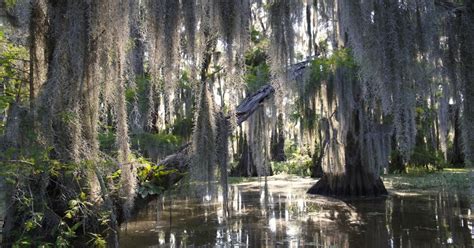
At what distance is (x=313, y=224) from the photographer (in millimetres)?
8320

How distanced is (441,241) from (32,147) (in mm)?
5638

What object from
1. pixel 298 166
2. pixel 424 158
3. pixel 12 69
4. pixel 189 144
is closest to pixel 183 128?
pixel 189 144

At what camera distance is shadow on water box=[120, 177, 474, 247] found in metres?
6.79

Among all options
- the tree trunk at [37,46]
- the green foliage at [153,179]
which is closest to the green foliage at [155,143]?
the green foliage at [153,179]

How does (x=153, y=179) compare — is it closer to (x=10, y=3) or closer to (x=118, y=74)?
(x=118, y=74)

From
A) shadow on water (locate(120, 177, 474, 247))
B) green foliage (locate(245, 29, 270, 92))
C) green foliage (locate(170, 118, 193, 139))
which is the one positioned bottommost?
shadow on water (locate(120, 177, 474, 247))

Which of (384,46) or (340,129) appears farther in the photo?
(340,129)

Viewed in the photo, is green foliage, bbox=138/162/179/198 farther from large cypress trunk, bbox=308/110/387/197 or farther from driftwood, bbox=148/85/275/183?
large cypress trunk, bbox=308/110/387/197

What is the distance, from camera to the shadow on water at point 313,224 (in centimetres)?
679

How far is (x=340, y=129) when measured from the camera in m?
12.4

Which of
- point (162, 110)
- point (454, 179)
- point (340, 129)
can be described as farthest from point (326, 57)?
point (454, 179)

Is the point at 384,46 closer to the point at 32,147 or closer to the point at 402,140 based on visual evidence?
the point at 402,140

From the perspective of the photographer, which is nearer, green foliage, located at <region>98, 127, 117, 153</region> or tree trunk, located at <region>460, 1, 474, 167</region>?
tree trunk, located at <region>460, 1, 474, 167</region>

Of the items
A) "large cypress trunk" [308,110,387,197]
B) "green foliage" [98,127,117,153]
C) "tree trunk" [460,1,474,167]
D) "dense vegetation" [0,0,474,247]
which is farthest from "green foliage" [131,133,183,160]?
"tree trunk" [460,1,474,167]
